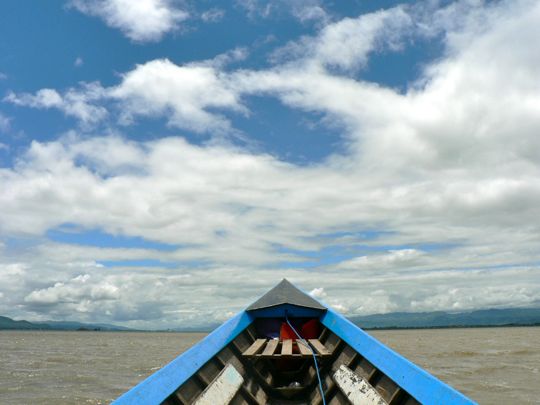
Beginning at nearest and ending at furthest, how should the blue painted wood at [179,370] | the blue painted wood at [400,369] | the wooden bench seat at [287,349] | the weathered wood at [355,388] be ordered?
the blue painted wood at [400,369], the blue painted wood at [179,370], the weathered wood at [355,388], the wooden bench seat at [287,349]

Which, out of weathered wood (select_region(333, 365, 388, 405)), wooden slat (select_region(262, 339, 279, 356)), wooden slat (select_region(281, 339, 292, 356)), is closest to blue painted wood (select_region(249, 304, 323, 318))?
wooden slat (select_region(262, 339, 279, 356))

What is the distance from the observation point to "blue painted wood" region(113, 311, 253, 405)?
5.13 metres

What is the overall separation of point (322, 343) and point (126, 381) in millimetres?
14142

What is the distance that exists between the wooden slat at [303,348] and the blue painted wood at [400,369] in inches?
22.5

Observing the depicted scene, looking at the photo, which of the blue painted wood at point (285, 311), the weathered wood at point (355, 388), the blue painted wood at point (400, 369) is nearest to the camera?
the blue painted wood at point (400, 369)

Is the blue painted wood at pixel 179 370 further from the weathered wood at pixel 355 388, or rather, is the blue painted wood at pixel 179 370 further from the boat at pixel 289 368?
the weathered wood at pixel 355 388

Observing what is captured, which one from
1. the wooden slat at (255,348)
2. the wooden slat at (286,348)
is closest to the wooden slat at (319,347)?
the wooden slat at (286,348)

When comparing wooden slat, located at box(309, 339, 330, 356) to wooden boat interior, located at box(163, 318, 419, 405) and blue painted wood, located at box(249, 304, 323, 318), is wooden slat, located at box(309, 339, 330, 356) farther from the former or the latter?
blue painted wood, located at box(249, 304, 323, 318)

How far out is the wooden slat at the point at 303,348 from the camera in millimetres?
6646

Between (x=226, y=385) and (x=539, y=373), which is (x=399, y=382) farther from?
(x=539, y=373)

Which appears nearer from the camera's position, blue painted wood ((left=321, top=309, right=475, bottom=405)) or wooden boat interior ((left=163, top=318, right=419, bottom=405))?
blue painted wood ((left=321, top=309, right=475, bottom=405))

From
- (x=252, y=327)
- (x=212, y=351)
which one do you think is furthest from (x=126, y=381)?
(x=212, y=351)

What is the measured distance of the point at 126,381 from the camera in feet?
62.7

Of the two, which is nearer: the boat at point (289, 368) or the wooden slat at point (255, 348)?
the boat at point (289, 368)
